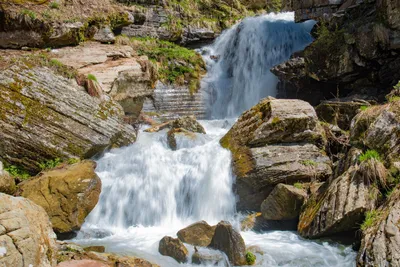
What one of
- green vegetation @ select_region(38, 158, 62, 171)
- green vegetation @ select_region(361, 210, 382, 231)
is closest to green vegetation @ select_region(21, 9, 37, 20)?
green vegetation @ select_region(38, 158, 62, 171)

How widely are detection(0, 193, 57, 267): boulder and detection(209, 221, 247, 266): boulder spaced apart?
2.88 metres

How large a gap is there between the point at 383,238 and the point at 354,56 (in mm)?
8697

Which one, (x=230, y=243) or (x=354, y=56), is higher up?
(x=354, y=56)

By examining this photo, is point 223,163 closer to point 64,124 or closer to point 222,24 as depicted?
point 64,124

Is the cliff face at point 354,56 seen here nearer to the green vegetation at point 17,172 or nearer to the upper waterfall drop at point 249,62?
the upper waterfall drop at point 249,62

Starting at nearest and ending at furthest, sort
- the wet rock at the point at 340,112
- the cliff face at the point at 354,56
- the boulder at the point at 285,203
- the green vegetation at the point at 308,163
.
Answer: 1. the boulder at the point at 285,203
2. the green vegetation at the point at 308,163
3. the wet rock at the point at 340,112
4. the cliff face at the point at 354,56

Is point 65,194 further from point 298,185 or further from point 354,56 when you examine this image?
point 354,56

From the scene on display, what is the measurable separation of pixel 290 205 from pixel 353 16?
860 centimetres

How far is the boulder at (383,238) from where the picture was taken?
4.97 m

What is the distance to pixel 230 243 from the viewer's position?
6477mm

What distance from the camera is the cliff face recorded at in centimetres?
1168

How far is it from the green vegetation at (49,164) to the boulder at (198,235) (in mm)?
3983

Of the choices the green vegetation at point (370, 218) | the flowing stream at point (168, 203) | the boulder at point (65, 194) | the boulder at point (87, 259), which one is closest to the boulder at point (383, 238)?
the green vegetation at point (370, 218)

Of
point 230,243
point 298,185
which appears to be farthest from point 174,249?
point 298,185
